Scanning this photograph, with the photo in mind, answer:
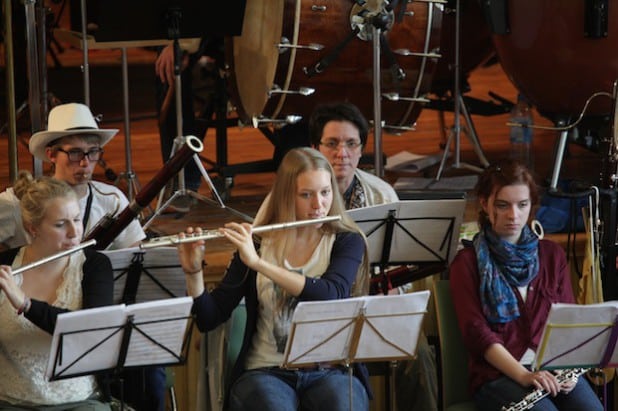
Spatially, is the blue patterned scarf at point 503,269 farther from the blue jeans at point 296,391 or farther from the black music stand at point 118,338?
the black music stand at point 118,338

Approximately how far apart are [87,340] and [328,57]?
2387mm

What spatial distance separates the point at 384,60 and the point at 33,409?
8.23 feet

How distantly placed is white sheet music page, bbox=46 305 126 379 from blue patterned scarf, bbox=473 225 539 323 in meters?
1.26

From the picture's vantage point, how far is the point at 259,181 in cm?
638

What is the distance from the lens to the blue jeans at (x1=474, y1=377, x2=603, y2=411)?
3771mm

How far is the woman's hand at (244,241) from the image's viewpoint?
3588mm

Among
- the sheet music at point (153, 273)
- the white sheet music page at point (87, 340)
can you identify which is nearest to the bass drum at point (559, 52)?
the sheet music at point (153, 273)

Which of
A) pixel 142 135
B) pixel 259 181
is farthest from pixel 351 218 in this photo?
pixel 142 135

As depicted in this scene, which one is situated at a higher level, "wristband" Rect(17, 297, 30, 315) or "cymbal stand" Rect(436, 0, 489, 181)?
"cymbal stand" Rect(436, 0, 489, 181)

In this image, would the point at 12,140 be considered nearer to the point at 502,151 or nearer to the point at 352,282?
the point at 352,282

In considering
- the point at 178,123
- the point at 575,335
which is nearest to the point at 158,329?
the point at 575,335

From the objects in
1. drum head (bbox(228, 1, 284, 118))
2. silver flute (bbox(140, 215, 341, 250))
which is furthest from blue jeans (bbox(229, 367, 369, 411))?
drum head (bbox(228, 1, 284, 118))

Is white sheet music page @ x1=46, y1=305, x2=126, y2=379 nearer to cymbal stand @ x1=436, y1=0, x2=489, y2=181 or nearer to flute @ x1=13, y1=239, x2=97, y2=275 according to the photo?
flute @ x1=13, y1=239, x2=97, y2=275

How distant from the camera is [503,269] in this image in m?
3.99
